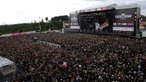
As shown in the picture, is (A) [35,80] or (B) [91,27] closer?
(A) [35,80]

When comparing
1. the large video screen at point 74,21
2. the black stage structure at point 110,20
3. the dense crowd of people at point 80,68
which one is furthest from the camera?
the large video screen at point 74,21

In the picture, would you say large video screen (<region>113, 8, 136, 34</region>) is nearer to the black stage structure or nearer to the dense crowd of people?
the black stage structure

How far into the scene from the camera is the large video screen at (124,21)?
36.6 metres

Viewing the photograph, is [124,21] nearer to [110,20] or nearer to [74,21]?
[110,20]

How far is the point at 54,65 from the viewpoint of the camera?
64.0 ft

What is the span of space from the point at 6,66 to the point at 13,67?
0.70m

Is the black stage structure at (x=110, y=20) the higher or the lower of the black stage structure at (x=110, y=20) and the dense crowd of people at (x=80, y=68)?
the higher

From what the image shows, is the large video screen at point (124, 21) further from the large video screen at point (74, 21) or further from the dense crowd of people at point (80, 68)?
the large video screen at point (74, 21)

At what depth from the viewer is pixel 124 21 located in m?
38.3

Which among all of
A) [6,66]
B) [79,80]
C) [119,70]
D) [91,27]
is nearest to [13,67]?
[6,66]

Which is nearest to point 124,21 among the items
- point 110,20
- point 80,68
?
point 110,20

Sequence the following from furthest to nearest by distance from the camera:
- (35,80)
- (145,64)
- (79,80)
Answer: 1. (145,64)
2. (35,80)
3. (79,80)

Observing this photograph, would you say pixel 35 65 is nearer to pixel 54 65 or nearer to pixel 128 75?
pixel 54 65

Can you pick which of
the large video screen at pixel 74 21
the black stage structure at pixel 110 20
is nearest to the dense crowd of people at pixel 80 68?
the black stage structure at pixel 110 20
